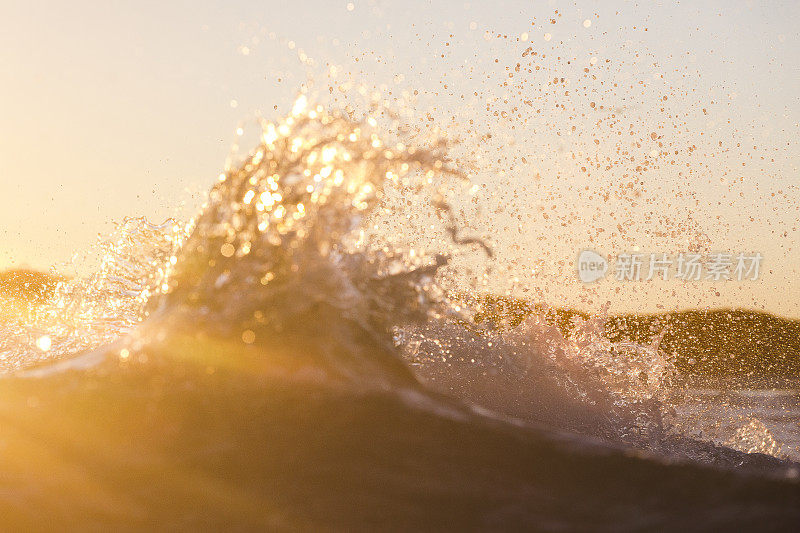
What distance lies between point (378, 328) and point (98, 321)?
16.9 ft

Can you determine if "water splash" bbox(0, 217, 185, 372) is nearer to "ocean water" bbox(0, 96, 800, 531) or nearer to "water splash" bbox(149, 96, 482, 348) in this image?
"ocean water" bbox(0, 96, 800, 531)

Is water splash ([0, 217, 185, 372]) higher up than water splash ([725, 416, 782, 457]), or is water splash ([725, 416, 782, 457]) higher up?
water splash ([0, 217, 185, 372])

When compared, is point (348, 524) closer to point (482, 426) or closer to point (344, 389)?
point (482, 426)

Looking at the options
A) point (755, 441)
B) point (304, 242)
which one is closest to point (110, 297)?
point (304, 242)

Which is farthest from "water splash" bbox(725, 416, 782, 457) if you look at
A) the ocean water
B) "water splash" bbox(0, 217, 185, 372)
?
"water splash" bbox(0, 217, 185, 372)

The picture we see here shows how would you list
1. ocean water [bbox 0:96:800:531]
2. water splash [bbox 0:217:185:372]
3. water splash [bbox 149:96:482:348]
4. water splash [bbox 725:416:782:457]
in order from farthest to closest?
water splash [bbox 725:416:782:457]
water splash [bbox 0:217:185:372]
water splash [bbox 149:96:482:348]
ocean water [bbox 0:96:800:531]

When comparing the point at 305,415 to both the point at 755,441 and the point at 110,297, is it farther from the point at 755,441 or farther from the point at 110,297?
the point at 755,441

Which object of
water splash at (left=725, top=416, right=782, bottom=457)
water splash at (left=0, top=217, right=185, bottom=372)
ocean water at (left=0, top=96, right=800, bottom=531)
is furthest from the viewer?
water splash at (left=725, top=416, right=782, bottom=457)

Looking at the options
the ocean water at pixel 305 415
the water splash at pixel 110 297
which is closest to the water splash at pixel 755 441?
the ocean water at pixel 305 415

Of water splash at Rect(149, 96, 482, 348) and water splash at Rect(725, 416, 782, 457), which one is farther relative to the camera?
water splash at Rect(725, 416, 782, 457)

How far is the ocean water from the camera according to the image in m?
3.03

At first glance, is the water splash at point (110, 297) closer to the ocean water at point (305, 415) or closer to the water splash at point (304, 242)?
the ocean water at point (305, 415)

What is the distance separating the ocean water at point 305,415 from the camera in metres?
3.03

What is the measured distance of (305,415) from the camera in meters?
4.18
